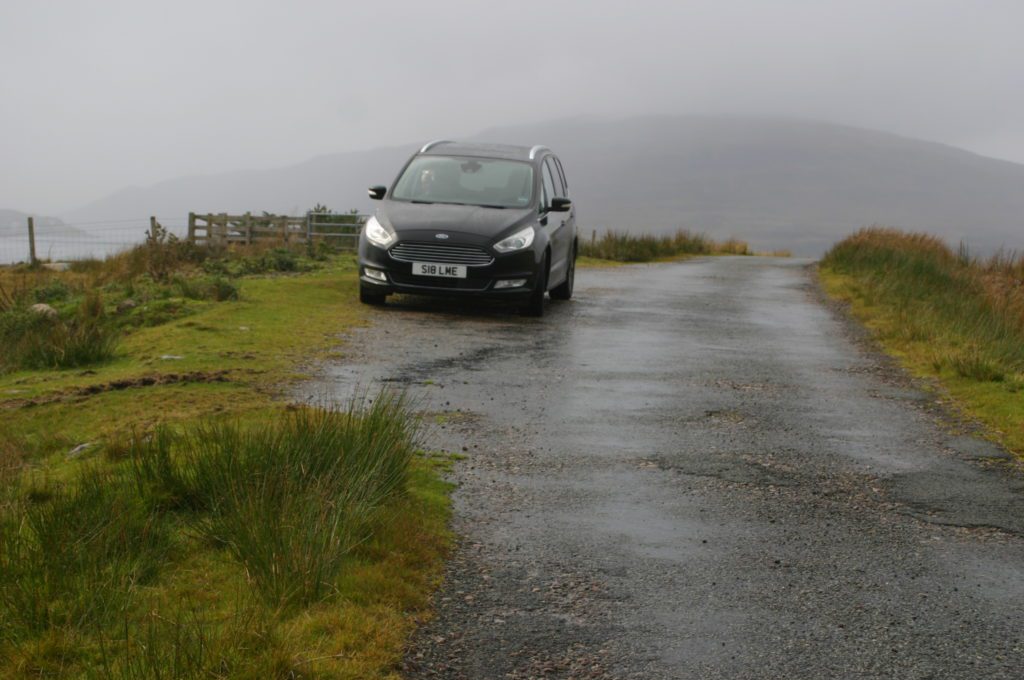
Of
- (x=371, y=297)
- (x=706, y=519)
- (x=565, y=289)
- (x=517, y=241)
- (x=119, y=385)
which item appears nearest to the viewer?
(x=706, y=519)

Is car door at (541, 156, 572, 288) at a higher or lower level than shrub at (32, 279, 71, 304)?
higher

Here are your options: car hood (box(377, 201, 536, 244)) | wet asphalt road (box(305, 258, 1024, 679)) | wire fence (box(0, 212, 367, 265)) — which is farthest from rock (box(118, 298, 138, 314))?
wire fence (box(0, 212, 367, 265))

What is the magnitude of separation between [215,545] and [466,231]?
9250mm

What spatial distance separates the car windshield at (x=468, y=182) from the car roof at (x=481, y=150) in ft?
0.50

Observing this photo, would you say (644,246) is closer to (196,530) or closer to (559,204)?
(559,204)

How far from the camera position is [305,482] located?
4.96 meters

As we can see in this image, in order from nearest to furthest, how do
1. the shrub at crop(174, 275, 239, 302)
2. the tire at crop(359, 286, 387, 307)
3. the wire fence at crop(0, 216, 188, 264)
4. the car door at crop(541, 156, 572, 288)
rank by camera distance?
the shrub at crop(174, 275, 239, 302), the tire at crop(359, 286, 387, 307), the car door at crop(541, 156, 572, 288), the wire fence at crop(0, 216, 188, 264)

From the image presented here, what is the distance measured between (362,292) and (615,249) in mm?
20977

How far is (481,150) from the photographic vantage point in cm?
1577

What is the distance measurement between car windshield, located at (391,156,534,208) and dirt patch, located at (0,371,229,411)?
6.18 meters

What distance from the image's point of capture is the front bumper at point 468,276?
536 inches

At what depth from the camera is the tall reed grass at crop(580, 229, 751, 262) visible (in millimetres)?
34531

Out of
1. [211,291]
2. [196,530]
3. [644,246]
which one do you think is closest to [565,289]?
[211,291]

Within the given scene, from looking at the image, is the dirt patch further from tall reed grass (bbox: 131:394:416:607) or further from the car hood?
the car hood
